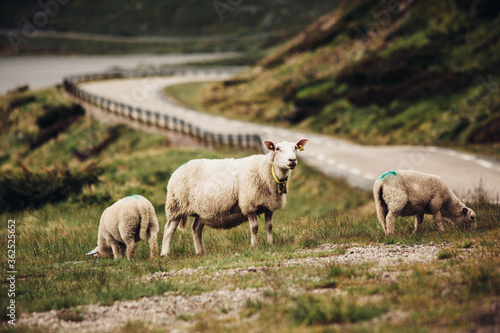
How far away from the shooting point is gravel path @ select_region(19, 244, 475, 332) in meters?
7.30

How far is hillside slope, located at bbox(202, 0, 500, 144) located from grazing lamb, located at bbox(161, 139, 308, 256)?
784 inches

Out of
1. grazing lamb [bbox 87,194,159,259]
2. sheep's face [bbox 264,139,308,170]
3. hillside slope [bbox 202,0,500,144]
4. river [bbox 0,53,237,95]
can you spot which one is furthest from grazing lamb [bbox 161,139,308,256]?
river [bbox 0,53,237,95]

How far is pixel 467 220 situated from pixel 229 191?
5.18 metres

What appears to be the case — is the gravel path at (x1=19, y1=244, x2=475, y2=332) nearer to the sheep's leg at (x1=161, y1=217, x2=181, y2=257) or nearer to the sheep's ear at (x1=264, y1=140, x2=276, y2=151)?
the sheep's leg at (x1=161, y1=217, x2=181, y2=257)

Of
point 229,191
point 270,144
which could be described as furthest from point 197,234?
point 270,144

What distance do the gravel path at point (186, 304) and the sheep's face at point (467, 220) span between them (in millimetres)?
2288

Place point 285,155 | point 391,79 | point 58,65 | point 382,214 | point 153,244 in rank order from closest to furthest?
point 285,155 < point 153,244 < point 382,214 < point 391,79 < point 58,65

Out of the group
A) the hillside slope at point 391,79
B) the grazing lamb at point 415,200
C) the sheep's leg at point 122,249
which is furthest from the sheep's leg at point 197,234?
the hillside slope at point 391,79

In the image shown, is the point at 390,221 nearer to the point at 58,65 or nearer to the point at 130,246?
the point at 130,246

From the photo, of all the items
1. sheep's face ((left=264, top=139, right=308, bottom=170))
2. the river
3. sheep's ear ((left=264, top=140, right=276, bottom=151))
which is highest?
the river

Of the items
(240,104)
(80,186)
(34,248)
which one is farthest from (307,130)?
(34,248)

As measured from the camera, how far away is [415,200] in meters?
11.8

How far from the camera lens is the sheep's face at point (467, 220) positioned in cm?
1199

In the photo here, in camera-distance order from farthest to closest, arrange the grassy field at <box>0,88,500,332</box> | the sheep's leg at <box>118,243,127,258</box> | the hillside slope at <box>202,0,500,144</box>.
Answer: the hillside slope at <box>202,0,500,144</box>
the sheep's leg at <box>118,243,127,258</box>
the grassy field at <box>0,88,500,332</box>
